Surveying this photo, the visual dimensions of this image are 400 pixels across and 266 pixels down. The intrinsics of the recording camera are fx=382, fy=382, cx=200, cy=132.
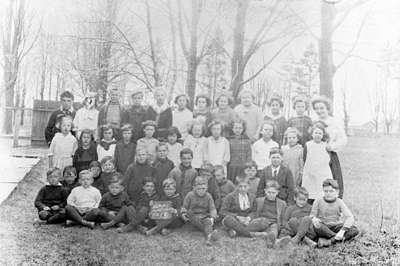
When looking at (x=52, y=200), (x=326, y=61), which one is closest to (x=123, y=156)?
(x=52, y=200)

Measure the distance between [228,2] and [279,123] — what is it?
1266mm

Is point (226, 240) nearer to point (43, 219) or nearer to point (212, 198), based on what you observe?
point (212, 198)

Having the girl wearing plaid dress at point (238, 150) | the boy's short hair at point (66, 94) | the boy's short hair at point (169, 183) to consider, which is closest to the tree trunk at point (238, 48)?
the girl wearing plaid dress at point (238, 150)

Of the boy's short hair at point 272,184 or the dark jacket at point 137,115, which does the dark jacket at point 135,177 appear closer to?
the dark jacket at point 137,115

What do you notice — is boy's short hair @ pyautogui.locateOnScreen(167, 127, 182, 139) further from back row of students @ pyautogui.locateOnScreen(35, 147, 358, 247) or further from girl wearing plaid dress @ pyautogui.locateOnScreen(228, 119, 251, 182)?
girl wearing plaid dress @ pyautogui.locateOnScreen(228, 119, 251, 182)

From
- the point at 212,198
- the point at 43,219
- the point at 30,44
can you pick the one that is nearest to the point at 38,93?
the point at 30,44

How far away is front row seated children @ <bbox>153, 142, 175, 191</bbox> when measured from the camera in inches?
132

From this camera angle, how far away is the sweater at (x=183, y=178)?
3.28m

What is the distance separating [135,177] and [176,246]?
0.79 m

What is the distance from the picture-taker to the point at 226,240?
2.90 m

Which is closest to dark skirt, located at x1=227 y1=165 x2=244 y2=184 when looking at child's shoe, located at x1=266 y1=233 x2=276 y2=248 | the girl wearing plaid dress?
the girl wearing plaid dress

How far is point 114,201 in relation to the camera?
3.20m

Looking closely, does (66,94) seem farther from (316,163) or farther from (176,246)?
(316,163)

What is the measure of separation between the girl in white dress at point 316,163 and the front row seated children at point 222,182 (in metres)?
0.62
